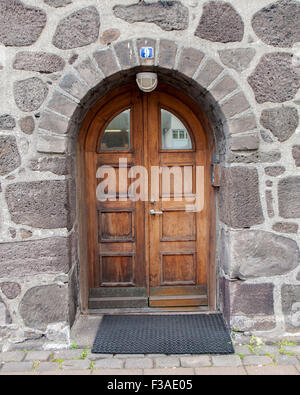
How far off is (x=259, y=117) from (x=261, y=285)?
127 centimetres

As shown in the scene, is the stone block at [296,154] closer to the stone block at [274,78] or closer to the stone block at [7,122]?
the stone block at [274,78]

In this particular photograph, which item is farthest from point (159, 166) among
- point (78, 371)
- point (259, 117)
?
point (78, 371)

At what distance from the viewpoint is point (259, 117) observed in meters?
2.65

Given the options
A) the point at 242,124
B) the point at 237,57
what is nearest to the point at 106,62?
the point at 237,57

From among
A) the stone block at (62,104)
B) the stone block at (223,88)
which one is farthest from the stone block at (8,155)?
the stone block at (223,88)

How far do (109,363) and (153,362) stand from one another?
1.00 feet

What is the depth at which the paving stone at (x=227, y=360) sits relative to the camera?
244cm

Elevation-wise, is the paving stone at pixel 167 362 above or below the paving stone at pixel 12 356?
below

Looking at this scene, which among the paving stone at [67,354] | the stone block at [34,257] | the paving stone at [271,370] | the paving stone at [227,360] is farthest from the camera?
the stone block at [34,257]

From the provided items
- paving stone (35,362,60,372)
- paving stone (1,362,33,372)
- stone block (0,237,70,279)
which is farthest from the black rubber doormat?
stone block (0,237,70,279)

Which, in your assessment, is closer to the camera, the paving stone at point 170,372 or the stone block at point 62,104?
the paving stone at point 170,372

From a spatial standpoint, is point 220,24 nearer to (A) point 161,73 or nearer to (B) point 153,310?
(A) point 161,73

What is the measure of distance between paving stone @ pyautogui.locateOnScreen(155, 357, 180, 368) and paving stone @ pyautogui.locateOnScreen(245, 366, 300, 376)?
1.55 ft

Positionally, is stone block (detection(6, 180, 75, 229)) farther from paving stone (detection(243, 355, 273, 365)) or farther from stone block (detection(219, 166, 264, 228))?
paving stone (detection(243, 355, 273, 365))
